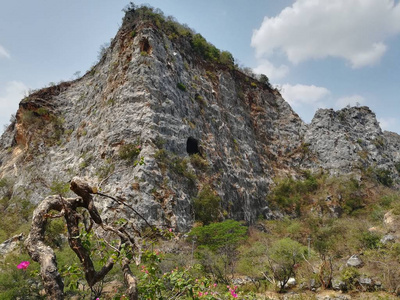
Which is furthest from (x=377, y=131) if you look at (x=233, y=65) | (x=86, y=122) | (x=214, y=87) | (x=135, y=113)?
(x=86, y=122)

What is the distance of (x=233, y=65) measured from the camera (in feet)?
115

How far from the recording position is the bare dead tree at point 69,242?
2.30 m

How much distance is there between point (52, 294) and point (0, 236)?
18798 millimetres

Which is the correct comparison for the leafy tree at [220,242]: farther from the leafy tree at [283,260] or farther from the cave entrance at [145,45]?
the cave entrance at [145,45]

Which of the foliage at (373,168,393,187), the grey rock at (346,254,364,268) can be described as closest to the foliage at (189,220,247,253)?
the grey rock at (346,254,364,268)

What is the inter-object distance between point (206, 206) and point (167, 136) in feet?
18.2

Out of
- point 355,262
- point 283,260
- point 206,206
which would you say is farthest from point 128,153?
point 355,262

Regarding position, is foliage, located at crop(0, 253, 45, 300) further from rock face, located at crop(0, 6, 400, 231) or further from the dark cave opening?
the dark cave opening

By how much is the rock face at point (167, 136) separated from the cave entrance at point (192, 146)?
86 mm

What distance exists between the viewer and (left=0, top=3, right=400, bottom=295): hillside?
18.2 m

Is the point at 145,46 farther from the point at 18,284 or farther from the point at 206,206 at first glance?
the point at 18,284

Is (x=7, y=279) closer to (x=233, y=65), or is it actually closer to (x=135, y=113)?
(x=135, y=113)

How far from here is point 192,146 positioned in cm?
2316

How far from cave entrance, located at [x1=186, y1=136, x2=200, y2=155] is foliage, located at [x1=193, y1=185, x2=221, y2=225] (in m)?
4.09
